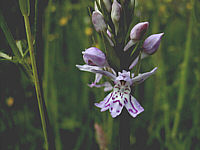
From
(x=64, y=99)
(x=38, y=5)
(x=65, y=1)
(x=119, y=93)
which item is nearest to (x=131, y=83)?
(x=119, y=93)

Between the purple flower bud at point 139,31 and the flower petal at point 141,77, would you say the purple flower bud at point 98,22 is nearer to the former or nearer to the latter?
the purple flower bud at point 139,31

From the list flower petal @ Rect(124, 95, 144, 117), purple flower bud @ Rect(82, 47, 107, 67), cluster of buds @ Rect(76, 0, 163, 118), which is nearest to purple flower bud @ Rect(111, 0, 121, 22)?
cluster of buds @ Rect(76, 0, 163, 118)

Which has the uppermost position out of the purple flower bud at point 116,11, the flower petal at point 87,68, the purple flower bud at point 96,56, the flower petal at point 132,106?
the purple flower bud at point 116,11

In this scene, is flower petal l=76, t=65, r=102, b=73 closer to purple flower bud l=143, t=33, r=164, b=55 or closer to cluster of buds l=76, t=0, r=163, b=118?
cluster of buds l=76, t=0, r=163, b=118

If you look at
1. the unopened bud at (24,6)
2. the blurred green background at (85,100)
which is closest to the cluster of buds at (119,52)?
the blurred green background at (85,100)

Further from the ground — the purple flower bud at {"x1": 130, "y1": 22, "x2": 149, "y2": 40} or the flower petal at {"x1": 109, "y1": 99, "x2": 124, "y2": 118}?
the purple flower bud at {"x1": 130, "y1": 22, "x2": 149, "y2": 40}

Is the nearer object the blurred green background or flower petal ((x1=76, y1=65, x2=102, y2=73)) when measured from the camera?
flower petal ((x1=76, y1=65, x2=102, y2=73))

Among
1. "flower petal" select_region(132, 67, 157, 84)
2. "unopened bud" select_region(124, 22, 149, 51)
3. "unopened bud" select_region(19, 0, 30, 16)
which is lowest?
"flower petal" select_region(132, 67, 157, 84)

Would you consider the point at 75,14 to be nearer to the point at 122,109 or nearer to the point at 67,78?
the point at 67,78
